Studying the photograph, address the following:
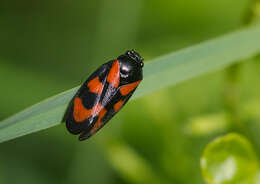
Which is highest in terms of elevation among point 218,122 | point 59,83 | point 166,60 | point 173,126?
point 166,60

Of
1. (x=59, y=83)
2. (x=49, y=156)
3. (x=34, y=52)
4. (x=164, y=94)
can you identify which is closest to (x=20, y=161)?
(x=49, y=156)

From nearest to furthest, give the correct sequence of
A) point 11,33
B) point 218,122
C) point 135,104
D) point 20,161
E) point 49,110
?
point 49,110 → point 218,122 → point 135,104 → point 20,161 → point 11,33

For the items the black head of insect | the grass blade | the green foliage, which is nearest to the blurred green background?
the black head of insect

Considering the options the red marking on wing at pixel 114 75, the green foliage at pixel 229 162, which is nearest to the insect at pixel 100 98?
the red marking on wing at pixel 114 75

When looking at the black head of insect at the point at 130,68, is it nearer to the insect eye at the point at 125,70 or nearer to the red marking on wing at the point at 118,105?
the insect eye at the point at 125,70

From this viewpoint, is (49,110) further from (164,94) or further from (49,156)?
(49,156)

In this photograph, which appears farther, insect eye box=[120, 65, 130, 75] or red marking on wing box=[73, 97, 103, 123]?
insect eye box=[120, 65, 130, 75]

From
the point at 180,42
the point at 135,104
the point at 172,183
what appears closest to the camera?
the point at 172,183

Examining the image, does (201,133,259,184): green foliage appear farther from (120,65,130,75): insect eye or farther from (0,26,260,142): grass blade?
(120,65,130,75): insect eye
